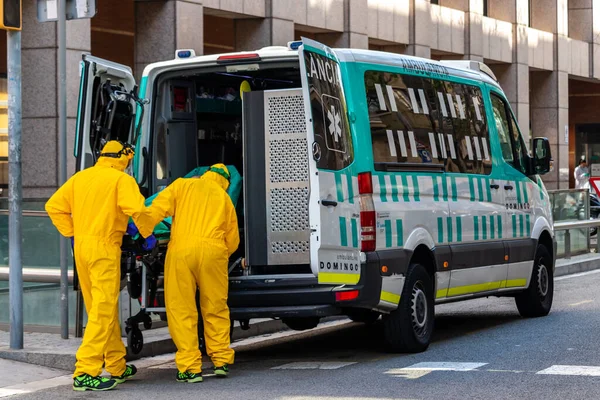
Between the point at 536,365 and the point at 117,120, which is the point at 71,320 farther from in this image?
the point at 536,365

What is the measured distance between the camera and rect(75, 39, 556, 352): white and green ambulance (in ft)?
30.6

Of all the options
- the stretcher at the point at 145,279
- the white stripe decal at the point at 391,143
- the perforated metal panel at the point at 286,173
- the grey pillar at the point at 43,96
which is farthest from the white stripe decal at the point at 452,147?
the grey pillar at the point at 43,96

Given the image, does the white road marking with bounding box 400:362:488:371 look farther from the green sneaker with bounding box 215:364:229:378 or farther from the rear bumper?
the green sneaker with bounding box 215:364:229:378

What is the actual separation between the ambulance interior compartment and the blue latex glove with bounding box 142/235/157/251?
92cm

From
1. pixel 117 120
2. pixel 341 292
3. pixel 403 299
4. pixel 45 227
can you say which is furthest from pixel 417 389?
pixel 45 227

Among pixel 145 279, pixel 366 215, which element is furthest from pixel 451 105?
pixel 145 279

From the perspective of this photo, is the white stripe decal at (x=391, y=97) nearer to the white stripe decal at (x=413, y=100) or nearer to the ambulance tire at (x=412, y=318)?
the white stripe decal at (x=413, y=100)

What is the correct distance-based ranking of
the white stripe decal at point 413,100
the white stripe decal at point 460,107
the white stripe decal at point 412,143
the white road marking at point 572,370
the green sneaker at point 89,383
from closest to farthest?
the green sneaker at point 89,383 < the white road marking at point 572,370 < the white stripe decal at point 412,143 < the white stripe decal at point 413,100 < the white stripe decal at point 460,107

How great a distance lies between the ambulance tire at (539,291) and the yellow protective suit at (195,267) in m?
4.57

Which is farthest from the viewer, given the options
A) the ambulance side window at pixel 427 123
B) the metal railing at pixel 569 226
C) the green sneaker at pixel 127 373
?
the metal railing at pixel 569 226

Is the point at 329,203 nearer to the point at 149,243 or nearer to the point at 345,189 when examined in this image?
the point at 345,189

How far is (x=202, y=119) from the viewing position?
10.8m

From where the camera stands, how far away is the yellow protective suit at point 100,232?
8.82m

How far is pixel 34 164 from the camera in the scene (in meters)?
18.6
